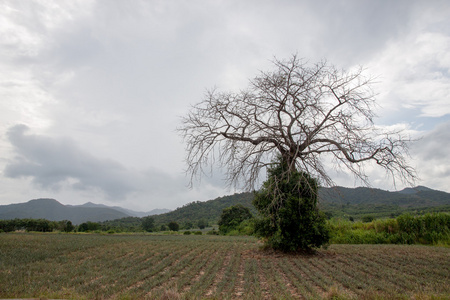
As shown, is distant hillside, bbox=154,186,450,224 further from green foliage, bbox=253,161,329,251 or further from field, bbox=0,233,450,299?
field, bbox=0,233,450,299

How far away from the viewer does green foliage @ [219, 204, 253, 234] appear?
44.8m

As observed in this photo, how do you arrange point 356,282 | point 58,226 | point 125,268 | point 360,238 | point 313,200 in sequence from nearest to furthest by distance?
point 356,282
point 125,268
point 313,200
point 360,238
point 58,226

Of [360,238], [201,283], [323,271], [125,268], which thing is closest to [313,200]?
[323,271]

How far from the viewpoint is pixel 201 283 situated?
7250mm

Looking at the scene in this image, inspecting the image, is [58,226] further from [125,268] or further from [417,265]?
[417,265]

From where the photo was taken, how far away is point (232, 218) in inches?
1816

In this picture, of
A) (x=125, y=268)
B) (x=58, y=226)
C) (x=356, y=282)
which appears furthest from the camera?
(x=58, y=226)

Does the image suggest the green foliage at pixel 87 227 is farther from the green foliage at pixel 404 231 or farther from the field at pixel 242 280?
the green foliage at pixel 404 231

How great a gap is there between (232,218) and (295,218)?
116ft

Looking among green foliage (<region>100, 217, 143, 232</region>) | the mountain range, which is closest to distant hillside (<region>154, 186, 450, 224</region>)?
the mountain range

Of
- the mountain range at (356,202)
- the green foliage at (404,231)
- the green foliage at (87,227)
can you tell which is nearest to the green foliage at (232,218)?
the mountain range at (356,202)

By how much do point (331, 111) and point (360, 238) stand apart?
14642 mm

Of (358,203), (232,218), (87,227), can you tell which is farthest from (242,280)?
(87,227)

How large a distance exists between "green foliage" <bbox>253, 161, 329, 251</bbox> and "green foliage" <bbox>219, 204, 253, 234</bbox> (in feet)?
108
